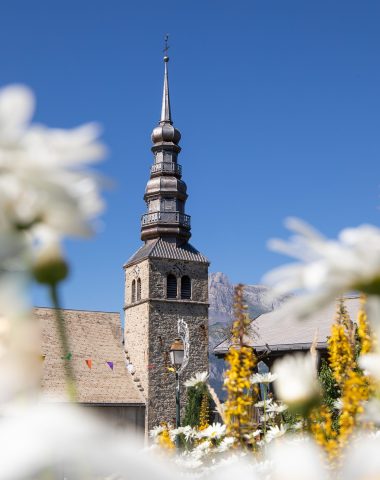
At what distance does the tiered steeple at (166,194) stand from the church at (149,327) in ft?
0.18

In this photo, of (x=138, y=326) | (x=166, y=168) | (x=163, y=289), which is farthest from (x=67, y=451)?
(x=166, y=168)

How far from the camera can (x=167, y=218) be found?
119ft

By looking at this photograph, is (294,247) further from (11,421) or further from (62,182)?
(11,421)

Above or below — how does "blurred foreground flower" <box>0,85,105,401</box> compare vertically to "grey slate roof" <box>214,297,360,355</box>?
below

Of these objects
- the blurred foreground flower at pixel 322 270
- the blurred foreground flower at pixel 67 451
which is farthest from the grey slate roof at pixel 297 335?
the blurred foreground flower at pixel 67 451

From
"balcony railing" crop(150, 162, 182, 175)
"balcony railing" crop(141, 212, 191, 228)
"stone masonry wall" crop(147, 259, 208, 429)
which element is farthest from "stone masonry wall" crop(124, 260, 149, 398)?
"balcony railing" crop(150, 162, 182, 175)

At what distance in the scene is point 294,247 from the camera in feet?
2.74

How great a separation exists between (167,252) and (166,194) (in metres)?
3.92

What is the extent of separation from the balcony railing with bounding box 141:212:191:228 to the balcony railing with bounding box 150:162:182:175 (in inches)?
104

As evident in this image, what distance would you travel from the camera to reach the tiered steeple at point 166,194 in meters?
35.9

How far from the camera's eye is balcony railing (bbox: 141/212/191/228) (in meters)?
36.1

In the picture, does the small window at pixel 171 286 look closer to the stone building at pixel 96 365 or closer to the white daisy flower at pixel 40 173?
the stone building at pixel 96 365

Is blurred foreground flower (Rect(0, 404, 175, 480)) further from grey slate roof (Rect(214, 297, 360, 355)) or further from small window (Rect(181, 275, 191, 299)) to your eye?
small window (Rect(181, 275, 191, 299))

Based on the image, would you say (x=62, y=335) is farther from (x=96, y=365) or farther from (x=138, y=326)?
(x=138, y=326)
